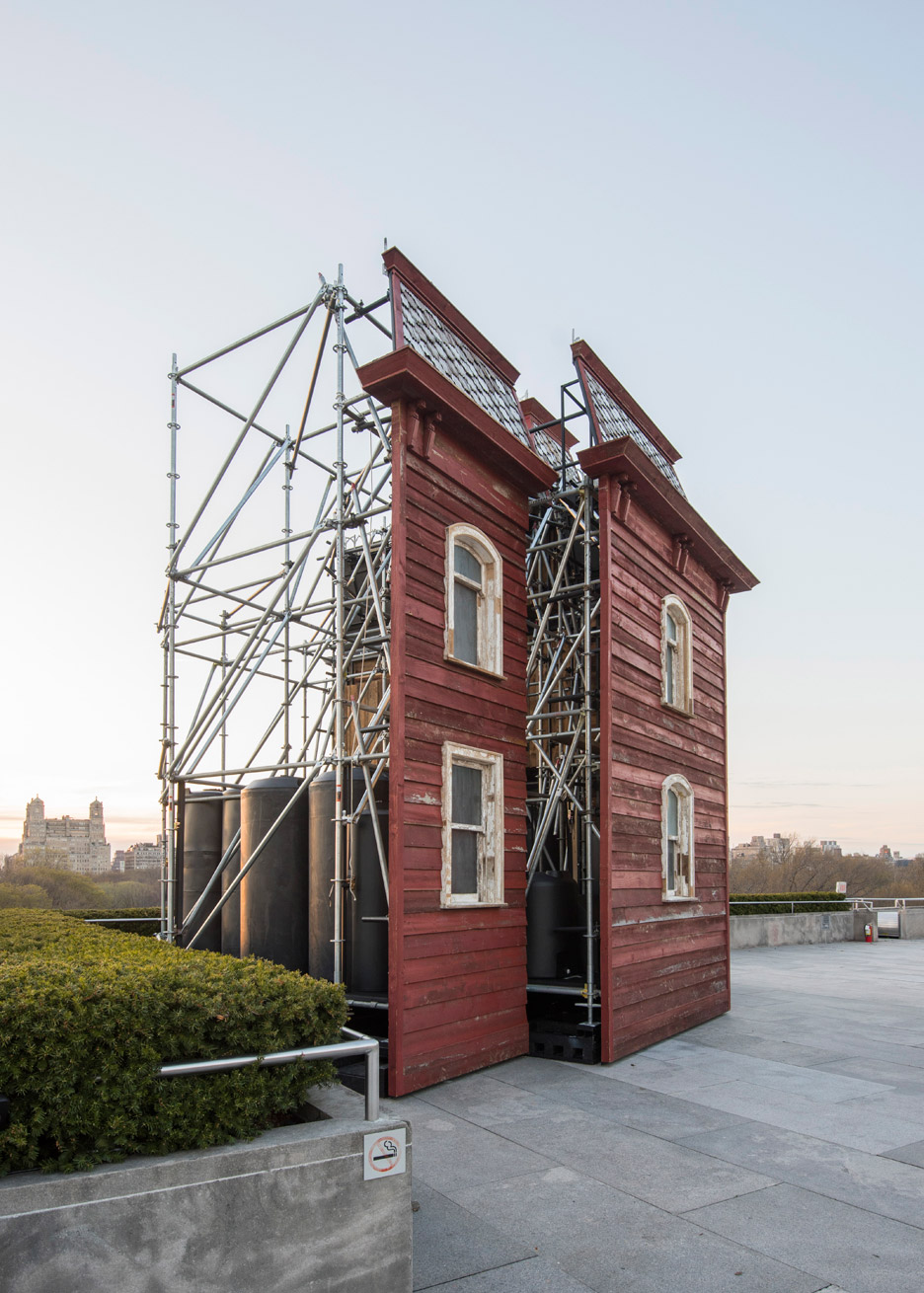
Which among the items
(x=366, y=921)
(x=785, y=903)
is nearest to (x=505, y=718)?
(x=366, y=921)

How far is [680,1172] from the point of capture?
263 inches

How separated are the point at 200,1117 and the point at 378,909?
17.9 ft

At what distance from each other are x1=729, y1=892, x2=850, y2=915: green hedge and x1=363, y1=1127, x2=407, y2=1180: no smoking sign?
23.1m

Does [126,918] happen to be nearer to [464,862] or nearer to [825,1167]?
[464,862]

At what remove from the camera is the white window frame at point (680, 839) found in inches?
491

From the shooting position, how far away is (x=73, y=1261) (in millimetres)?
3809

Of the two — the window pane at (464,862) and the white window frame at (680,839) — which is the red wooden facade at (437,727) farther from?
the white window frame at (680,839)

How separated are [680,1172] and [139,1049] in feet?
14.2

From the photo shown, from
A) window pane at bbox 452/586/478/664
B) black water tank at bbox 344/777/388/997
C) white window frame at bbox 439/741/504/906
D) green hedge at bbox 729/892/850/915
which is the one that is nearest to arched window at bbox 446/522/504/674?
window pane at bbox 452/586/478/664

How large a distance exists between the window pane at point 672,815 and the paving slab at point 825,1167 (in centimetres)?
528

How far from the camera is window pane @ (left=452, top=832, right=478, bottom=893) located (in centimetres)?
971

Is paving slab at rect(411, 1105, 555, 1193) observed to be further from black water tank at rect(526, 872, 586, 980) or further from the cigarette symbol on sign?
black water tank at rect(526, 872, 586, 980)

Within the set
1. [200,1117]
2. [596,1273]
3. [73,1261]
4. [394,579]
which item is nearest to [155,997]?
[200,1117]

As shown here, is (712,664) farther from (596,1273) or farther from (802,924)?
(802,924)
